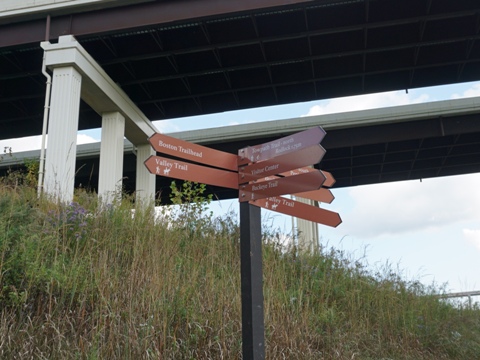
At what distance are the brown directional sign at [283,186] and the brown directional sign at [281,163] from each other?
94mm

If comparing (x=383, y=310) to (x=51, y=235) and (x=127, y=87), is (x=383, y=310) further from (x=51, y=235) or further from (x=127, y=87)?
(x=127, y=87)

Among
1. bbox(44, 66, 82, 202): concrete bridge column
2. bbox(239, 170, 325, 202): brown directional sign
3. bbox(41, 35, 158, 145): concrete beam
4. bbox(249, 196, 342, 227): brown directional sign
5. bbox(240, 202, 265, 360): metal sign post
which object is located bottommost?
bbox(240, 202, 265, 360): metal sign post

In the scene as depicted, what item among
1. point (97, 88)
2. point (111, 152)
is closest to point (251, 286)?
point (111, 152)

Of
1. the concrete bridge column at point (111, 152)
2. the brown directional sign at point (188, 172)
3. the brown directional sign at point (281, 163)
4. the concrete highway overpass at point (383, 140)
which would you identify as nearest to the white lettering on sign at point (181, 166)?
the brown directional sign at point (188, 172)

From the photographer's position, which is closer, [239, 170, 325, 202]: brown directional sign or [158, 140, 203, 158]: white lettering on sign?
[239, 170, 325, 202]: brown directional sign

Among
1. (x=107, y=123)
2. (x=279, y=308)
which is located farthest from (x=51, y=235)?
(x=107, y=123)

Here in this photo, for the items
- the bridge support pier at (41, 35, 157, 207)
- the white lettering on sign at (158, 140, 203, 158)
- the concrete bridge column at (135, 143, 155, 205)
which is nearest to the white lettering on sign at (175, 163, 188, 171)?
the white lettering on sign at (158, 140, 203, 158)

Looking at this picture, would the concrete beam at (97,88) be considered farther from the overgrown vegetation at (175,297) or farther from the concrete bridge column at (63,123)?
the overgrown vegetation at (175,297)

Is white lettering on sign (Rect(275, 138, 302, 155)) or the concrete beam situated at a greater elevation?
the concrete beam

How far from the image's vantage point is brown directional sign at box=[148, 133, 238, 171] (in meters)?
4.67

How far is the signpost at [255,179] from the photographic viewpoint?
434 centimetres

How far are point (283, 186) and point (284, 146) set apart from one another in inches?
14.9

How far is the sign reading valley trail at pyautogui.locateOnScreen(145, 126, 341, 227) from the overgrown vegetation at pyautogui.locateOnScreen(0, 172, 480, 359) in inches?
55.0

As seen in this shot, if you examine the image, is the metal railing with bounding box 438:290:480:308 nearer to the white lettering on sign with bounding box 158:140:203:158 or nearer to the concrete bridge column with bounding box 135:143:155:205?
the white lettering on sign with bounding box 158:140:203:158
